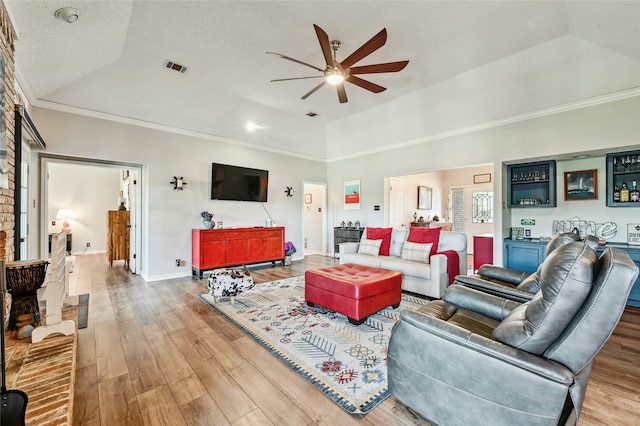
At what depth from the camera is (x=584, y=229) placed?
411cm

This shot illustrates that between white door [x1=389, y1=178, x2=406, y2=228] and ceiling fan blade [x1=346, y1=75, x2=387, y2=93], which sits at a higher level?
ceiling fan blade [x1=346, y1=75, x2=387, y2=93]

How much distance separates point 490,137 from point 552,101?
928 mm

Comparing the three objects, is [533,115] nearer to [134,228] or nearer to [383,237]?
[383,237]

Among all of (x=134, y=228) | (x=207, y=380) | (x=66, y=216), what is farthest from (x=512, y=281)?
(x=66, y=216)

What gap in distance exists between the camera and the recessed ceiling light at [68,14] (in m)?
2.32

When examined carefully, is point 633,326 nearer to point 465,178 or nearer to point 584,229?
point 584,229

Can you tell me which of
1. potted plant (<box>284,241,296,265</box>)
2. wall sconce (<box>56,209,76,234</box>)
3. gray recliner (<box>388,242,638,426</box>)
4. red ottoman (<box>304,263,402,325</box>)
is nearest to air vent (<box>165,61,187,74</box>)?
red ottoman (<box>304,263,402,325</box>)

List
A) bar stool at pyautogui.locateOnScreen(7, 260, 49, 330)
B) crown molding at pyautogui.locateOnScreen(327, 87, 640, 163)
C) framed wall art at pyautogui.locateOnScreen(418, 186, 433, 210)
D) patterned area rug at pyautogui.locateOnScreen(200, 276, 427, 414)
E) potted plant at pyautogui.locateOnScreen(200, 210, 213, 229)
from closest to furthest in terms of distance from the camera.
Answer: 1. patterned area rug at pyautogui.locateOnScreen(200, 276, 427, 414)
2. bar stool at pyautogui.locateOnScreen(7, 260, 49, 330)
3. crown molding at pyautogui.locateOnScreen(327, 87, 640, 163)
4. potted plant at pyautogui.locateOnScreen(200, 210, 213, 229)
5. framed wall art at pyautogui.locateOnScreen(418, 186, 433, 210)

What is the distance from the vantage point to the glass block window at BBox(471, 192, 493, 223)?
25.1ft

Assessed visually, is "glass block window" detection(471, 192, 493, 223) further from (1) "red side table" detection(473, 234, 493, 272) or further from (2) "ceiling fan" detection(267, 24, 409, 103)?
(2) "ceiling fan" detection(267, 24, 409, 103)

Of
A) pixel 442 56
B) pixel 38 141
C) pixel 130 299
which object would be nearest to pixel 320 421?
pixel 130 299

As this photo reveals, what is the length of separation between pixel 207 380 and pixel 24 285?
168 cm

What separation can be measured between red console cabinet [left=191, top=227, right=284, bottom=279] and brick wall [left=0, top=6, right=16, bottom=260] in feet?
8.55

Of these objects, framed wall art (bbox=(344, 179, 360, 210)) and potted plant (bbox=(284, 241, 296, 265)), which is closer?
potted plant (bbox=(284, 241, 296, 265))
